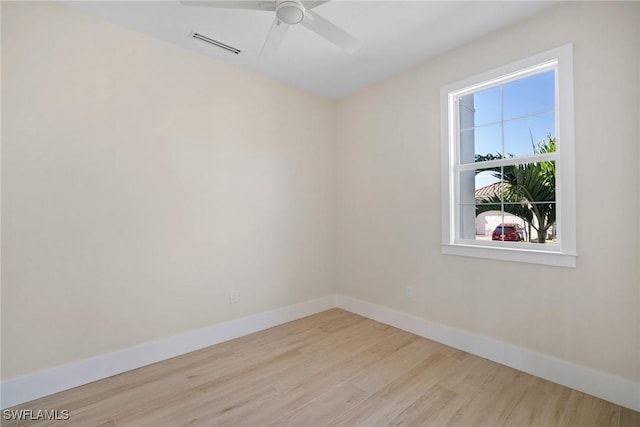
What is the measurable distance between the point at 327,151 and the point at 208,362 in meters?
2.75

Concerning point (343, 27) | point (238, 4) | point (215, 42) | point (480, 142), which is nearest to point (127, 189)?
point (215, 42)

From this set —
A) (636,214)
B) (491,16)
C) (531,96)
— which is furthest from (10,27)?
(636,214)

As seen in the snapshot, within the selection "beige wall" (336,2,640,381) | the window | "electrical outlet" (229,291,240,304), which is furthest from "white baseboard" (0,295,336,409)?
the window

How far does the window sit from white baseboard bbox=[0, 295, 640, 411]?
2.46 feet

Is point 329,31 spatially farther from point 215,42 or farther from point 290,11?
point 215,42

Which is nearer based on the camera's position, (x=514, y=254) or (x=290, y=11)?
(x=290, y=11)

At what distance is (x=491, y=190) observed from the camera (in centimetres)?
268

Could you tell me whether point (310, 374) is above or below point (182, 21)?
below

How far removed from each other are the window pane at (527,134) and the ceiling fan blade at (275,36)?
2036mm

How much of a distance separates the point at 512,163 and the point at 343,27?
1822 millimetres

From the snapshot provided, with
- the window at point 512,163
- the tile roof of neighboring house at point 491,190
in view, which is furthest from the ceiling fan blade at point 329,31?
the tile roof of neighboring house at point 491,190

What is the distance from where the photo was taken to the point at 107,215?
2.32 meters

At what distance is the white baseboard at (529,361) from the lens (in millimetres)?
1922

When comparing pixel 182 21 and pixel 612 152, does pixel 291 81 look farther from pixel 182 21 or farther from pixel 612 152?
pixel 612 152
